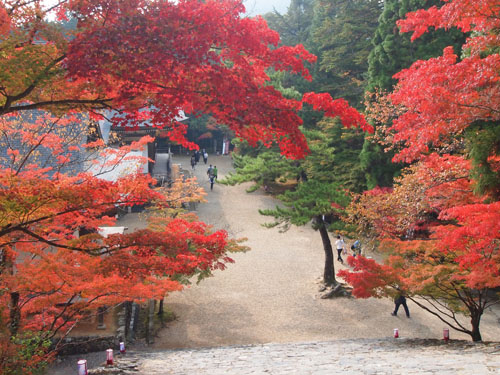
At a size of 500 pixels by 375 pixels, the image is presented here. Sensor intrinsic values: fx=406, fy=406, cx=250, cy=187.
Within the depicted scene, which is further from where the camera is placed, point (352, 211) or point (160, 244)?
point (352, 211)

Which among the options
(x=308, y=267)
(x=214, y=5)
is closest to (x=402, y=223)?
(x=308, y=267)

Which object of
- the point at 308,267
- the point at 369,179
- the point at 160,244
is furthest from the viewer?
the point at 369,179

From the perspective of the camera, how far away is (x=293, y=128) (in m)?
4.56

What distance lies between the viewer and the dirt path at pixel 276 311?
10508 millimetres

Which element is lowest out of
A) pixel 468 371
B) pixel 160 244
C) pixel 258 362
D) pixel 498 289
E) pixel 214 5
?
pixel 498 289

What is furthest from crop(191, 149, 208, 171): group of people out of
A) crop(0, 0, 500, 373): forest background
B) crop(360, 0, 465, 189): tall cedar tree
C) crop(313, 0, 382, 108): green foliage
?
crop(0, 0, 500, 373): forest background

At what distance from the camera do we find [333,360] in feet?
19.9

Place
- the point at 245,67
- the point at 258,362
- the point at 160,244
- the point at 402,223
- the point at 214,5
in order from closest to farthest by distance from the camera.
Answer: the point at 214,5
the point at 245,67
the point at 160,244
the point at 258,362
the point at 402,223

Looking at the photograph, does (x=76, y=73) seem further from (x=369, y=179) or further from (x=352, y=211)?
(x=369, y=179)

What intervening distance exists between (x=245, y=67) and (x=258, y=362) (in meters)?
4.45

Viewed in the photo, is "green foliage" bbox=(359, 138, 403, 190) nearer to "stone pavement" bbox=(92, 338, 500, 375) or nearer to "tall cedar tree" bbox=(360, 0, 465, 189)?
"tall cedar tree" bbox=(360, 0, 465, 189)

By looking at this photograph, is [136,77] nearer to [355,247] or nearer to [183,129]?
[183,129]

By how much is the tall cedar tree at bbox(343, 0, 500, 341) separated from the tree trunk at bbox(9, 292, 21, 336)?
653 cm

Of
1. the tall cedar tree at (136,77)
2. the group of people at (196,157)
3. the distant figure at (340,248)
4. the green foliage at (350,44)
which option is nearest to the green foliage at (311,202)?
the distant figure at (340,248)
